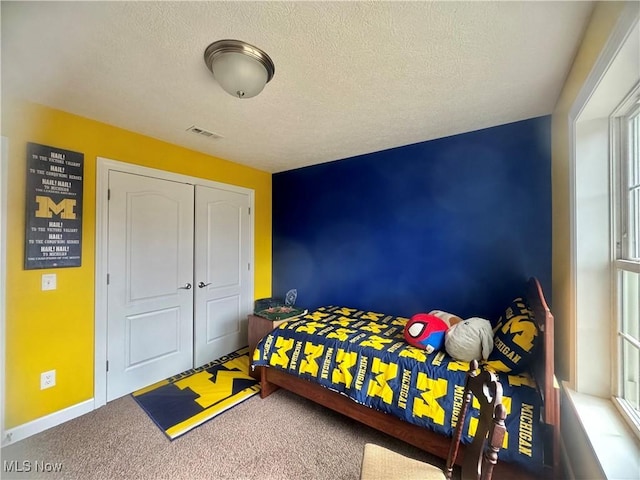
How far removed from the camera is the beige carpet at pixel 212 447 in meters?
1.59

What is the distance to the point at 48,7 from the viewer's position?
1131mm

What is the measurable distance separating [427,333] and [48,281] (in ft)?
9.21

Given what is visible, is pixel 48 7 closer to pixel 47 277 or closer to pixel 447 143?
pixel 47 277

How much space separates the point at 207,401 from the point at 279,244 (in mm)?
2051

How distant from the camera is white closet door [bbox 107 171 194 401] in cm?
234

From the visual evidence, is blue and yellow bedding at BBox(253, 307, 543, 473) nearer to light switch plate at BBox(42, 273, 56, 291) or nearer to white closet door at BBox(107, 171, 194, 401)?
white closet door at BBox(107, 171, 194, 401)

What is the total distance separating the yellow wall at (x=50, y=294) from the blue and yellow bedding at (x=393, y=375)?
146 centimetres

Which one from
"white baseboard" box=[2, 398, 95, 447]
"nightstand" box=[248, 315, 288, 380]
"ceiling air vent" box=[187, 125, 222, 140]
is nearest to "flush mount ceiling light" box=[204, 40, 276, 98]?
"ceiling air vent" box=[187, 125, 222, 140]

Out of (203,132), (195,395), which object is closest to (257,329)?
(195,395)

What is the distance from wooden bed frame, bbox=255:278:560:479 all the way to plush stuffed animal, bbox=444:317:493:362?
261 millimetres

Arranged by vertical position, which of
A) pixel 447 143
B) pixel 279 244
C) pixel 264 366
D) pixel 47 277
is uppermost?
pixel 447 143

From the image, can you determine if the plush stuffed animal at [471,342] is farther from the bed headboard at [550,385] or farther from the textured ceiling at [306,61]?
the textured ceiling at [306,61]

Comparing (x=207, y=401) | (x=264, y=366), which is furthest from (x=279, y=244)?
(x=207, y=401)

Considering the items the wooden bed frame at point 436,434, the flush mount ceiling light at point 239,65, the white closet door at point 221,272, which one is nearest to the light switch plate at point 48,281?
the white closet door at point 221,272
